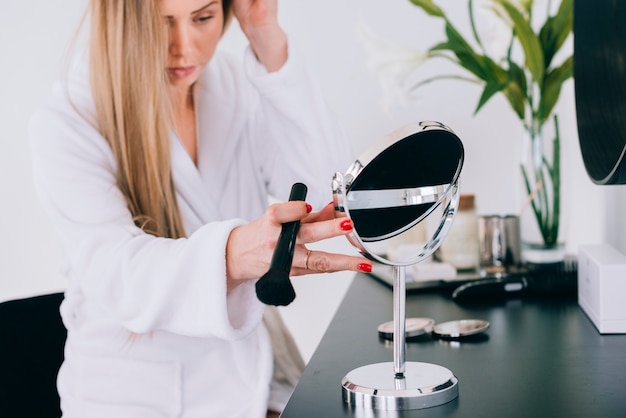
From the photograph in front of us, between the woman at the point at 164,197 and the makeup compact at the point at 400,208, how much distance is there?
223mm

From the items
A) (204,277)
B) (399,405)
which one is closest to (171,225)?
(204,277)

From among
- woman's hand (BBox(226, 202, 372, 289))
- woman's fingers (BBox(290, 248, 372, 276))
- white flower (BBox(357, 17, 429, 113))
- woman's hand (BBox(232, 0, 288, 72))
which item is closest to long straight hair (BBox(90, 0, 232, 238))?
woman's hand (BBox(232, 0, 288, 72))

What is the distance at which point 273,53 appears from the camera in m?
1.25

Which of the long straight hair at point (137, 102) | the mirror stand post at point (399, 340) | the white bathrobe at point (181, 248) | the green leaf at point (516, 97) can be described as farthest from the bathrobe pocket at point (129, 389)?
the green leaf at point (516, 97)

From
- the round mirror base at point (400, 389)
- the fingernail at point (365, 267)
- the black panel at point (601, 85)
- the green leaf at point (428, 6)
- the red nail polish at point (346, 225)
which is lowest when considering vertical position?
the round mirror base at point (400, 389)

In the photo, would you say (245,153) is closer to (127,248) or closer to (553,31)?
(127,248)

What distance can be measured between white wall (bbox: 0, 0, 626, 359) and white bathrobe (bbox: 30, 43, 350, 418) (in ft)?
1.29

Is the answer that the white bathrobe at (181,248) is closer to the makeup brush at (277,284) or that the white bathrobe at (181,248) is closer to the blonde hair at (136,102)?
the blonde hair at (136,102)

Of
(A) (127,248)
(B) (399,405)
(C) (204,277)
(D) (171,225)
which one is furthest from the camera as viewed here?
(D) (171,225)

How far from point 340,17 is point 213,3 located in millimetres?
577

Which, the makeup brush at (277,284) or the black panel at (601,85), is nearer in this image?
the makeup brush at (277,284)

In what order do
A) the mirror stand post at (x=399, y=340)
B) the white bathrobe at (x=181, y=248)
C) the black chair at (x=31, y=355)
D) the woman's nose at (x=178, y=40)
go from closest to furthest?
the mirror stand post at (x=399, y=340) → the white bathrobe at (x=181, y=248) → the black chair at (x=31, y=355) → the woman's nose at (x=178, y=40)

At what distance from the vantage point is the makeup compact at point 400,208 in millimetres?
582

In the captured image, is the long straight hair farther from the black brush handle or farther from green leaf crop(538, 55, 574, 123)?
green leaf crop(538, 55, 574, 123)
